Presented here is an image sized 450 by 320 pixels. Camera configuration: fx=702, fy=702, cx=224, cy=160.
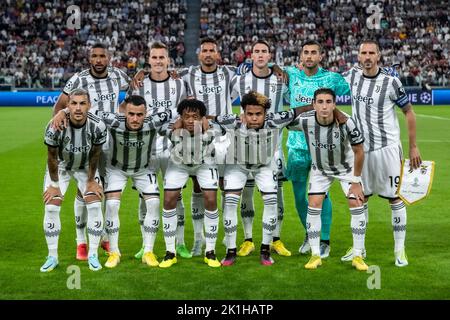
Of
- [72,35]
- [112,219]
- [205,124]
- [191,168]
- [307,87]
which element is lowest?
[112,219]

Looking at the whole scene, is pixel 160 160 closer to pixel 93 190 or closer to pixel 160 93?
pixel 160 93

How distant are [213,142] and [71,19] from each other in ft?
95.4

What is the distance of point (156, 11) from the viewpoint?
117 ft

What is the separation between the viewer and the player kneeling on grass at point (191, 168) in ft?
22.0

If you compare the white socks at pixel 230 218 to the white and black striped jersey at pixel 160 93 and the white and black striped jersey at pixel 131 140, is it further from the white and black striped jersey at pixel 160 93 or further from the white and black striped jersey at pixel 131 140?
the white and black striped jersey at pixel 160 93

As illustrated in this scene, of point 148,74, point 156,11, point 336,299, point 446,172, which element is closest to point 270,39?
point 156,11

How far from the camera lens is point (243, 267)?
21.7 feet

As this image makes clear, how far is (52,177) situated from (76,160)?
0.30 m

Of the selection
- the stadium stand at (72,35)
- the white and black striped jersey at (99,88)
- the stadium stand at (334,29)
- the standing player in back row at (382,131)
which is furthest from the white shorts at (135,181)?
the stadium stand at (334,29)

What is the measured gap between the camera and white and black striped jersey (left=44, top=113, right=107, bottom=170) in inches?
Result: 253

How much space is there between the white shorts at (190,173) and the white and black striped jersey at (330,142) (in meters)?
0.97

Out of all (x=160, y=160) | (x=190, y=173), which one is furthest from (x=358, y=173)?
(x=160, y=160)

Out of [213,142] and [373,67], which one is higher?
[373,67]
